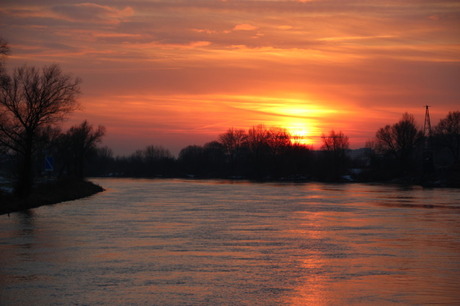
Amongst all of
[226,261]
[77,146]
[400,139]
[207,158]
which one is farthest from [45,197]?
[207,158]

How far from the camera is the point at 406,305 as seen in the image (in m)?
11.6

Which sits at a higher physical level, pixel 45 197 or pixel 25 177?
pixel 25 177

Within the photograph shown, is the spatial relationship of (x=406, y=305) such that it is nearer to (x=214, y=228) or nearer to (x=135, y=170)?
(x=214, y=228)

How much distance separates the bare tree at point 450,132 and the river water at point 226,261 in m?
109

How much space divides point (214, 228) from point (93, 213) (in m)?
10.0

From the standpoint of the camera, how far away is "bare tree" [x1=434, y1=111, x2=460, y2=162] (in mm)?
130500

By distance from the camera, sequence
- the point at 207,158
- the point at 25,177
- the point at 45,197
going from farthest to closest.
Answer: the point at 207,158
the point at 45,197
the point at 25,177

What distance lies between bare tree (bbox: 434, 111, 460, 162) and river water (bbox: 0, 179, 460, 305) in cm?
10853

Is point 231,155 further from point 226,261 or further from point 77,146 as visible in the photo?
point 226,261

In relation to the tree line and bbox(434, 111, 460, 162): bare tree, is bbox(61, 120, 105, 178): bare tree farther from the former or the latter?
Answer: bbox(434, 111, 460, 162): bare tree

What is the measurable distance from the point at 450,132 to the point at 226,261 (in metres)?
129

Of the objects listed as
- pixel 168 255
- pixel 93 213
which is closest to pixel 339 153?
pixel 93 213

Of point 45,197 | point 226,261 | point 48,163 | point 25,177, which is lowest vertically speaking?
point 226,261

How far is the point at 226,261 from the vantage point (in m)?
16.7
